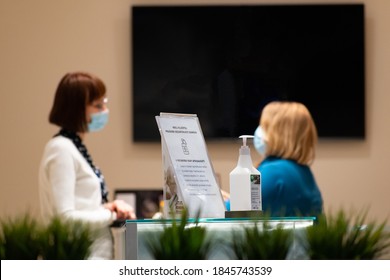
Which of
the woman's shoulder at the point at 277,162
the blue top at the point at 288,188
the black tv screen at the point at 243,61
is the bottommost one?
the blue top at the point at 288,188

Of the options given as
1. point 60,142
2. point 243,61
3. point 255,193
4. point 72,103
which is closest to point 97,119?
point 72,103

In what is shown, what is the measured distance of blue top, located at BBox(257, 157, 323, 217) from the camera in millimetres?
3104

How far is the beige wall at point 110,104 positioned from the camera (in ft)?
17.7

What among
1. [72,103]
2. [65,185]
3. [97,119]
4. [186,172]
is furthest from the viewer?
[97,119]

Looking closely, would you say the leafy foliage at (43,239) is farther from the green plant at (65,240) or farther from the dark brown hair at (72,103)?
the dark brown hair at (72,103)

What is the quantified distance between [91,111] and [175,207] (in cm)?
158

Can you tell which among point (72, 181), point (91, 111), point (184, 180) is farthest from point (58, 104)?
point (184, 180)

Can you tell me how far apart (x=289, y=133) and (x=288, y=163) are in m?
0.15

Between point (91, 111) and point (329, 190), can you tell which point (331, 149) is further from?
point (91, 111)

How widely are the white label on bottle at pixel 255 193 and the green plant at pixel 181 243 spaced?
951 mm

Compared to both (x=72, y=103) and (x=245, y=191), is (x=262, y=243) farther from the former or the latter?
(x=72, y=103)

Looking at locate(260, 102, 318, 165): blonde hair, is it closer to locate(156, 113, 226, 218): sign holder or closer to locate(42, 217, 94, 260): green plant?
locate(156, 113, 226, 218): sign holder

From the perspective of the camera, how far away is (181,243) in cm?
92

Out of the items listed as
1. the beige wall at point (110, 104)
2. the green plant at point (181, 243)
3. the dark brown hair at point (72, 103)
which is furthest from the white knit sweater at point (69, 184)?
the beige wall at point (110, 104)
